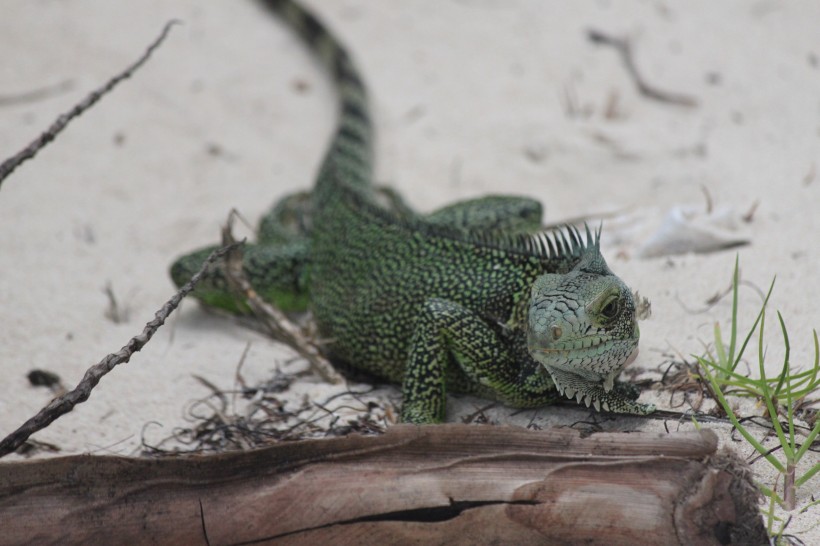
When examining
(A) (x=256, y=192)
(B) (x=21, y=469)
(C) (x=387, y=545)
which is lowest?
(C) (x=387, y=545)

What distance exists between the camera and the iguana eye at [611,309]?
379 centimetres

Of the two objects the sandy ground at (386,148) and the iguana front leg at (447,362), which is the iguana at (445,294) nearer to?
the iguana front leg at (447,362)

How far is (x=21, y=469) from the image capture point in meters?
3.40

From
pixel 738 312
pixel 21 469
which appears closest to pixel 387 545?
pixel 21 469

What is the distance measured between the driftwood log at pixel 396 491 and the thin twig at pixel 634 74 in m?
5.61

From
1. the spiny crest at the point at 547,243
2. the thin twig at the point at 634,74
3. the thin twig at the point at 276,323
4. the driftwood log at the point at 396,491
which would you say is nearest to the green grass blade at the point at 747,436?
the driftwood log at the point at 396,491

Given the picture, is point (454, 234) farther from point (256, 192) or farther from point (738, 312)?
point (256, 192)

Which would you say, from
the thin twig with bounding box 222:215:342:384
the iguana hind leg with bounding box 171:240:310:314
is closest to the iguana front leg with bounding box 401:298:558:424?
the thin twig with bounding box 222:215:342:384

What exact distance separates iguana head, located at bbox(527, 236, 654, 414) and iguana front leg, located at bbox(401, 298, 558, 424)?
18.7 inches

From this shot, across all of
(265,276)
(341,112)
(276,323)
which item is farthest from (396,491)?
(341,112)

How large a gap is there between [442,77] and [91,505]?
660 cm

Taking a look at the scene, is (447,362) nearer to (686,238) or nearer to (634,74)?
(686,238)

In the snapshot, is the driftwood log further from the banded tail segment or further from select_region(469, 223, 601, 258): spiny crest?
the banded tail segment

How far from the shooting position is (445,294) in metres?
4.84
